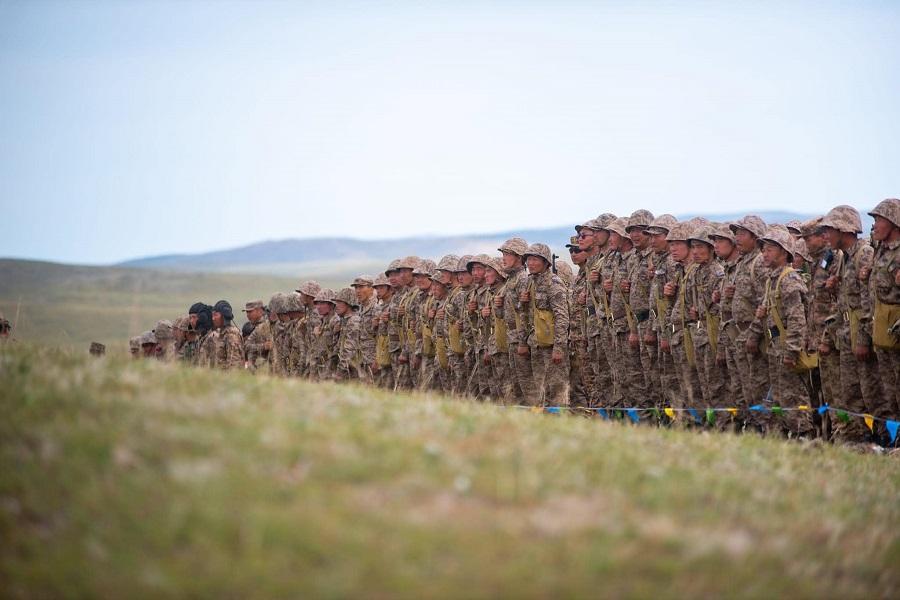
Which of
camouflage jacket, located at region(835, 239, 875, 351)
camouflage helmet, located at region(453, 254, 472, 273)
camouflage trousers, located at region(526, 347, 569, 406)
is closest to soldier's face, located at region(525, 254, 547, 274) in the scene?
camouflage trousers, located at region(526, 347, 569, 406)

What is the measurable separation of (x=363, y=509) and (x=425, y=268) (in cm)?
1509

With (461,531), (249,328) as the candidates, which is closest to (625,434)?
(461,531)

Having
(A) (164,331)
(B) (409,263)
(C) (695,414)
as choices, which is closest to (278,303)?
(A) (164,331)

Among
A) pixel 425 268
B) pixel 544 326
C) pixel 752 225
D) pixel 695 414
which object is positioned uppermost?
pixel 752 225

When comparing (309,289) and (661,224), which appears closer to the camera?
(661,224)

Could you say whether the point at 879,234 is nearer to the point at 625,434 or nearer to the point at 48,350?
the point at 625,434

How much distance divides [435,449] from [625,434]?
3.47 meters

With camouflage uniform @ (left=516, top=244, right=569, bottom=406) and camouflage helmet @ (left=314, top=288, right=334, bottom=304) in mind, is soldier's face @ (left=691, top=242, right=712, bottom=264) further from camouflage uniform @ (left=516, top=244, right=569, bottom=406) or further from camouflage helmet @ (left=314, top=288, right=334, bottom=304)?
camouflage helmet @ (left=314, top=288, right=334, bottom=304)

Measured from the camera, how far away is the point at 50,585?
599 cm

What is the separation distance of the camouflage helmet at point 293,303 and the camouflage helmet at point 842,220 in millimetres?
12364

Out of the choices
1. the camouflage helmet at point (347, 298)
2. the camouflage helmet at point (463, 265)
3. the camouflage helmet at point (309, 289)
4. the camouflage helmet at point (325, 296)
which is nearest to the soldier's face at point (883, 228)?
the camouflage helmet at point (463, 265)

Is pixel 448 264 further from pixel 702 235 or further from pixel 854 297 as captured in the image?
pixel 854 297

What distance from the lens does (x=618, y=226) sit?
59.9 feet

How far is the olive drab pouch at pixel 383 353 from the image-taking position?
2188 centimetres
